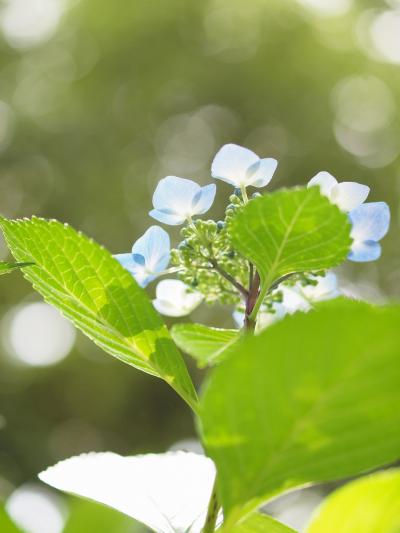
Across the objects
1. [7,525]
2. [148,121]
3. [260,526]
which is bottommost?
[260,526]

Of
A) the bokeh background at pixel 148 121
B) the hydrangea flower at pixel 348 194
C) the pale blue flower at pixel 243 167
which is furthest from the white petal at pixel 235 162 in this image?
the bokeh background at pixel 148 121

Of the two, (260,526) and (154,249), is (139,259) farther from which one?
(260,526)

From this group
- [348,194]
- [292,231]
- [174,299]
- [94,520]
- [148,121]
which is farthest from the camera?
[148,121]

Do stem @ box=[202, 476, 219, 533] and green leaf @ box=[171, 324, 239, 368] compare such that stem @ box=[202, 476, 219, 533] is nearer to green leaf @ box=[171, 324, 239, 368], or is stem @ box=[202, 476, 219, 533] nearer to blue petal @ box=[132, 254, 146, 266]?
green leaf @ box=[171, 324, 239, 368]

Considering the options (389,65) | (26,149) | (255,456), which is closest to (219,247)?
(255,456)

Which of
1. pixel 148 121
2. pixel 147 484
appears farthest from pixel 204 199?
pixel 148 121

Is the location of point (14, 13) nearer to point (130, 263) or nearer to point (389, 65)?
point (389, 65)

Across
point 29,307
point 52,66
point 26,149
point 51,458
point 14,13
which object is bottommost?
point 51,458

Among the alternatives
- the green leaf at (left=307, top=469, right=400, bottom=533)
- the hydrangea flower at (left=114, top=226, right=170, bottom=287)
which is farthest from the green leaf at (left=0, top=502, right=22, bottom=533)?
the hydrangea flower at (left=114, top=226, right=170, bottom=287)
